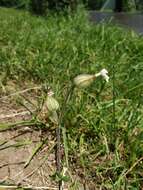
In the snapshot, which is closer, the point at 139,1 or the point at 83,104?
the point at 83,104

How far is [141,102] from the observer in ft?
7.84

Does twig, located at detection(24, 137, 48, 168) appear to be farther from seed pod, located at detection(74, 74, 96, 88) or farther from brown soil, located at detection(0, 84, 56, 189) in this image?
seed pod, located at detection(74, 74, 96, 88)

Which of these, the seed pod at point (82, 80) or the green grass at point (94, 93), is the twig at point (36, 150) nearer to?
the green grass at point (94, 93)

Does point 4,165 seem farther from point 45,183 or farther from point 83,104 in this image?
point 83,104

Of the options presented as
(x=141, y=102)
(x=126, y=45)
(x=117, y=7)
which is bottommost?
(x=141, y=102)

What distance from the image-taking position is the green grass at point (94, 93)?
1.92 meters

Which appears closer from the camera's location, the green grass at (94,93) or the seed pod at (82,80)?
the seed pod at (82,80)

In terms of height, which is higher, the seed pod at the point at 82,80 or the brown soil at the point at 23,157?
the seed pod at the point at 82,80

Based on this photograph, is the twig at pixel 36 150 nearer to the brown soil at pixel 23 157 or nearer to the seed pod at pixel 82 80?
the brown soil at pixel 23 157

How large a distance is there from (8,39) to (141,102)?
1839 millimetres

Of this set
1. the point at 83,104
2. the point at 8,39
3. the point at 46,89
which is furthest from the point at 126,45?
the point at 83,104

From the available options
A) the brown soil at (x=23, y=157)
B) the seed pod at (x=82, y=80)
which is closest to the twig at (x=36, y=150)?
the brown soil at (x=23, y=157)

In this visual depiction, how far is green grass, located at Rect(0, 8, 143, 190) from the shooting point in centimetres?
192

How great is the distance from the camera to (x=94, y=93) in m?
2.55
